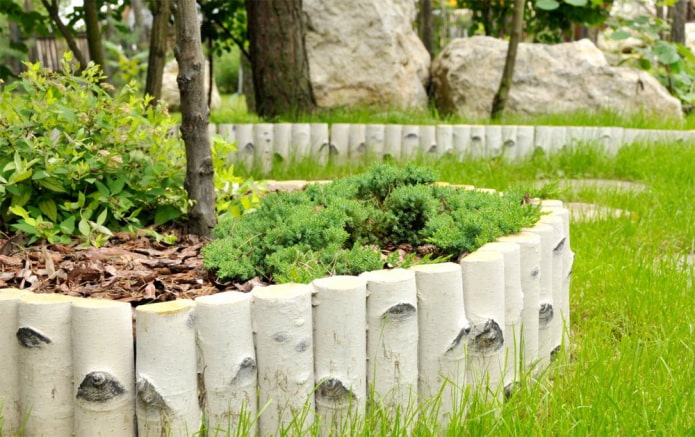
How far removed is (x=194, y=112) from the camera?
2705 mm

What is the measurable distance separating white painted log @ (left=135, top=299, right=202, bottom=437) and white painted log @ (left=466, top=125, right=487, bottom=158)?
13.5ft

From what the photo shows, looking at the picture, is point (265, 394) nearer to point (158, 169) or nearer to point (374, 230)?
point (374, 230)

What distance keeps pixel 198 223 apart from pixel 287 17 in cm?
388

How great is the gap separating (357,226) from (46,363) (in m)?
1.11

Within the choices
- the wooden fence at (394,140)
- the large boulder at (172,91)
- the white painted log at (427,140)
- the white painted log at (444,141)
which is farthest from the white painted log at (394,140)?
the large boulder at (172,91)

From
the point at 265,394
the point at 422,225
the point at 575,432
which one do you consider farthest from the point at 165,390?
the point at 422,225

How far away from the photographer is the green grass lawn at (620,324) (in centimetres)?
192

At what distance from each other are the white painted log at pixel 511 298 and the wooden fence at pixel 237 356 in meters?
0.15

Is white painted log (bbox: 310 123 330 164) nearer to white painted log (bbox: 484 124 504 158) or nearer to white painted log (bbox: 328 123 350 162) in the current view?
white painted log (bbox: 328 123 350 162)

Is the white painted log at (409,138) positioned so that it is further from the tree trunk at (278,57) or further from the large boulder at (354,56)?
the large boulder at (354,56)

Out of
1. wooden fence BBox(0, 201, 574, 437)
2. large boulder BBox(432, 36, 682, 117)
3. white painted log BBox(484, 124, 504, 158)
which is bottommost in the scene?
wooden fence BBox(0, 201, 574, 437)

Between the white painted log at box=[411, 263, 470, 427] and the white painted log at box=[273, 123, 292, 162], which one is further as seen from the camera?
the white painted log at box=[273, 123, 292, 162]

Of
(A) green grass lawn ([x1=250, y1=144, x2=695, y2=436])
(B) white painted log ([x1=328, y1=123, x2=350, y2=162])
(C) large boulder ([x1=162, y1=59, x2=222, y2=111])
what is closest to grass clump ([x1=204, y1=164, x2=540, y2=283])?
(A) green grass lawn ([x1=250, y1=144, x2=695, y2=436])

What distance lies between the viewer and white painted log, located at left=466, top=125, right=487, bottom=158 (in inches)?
221
